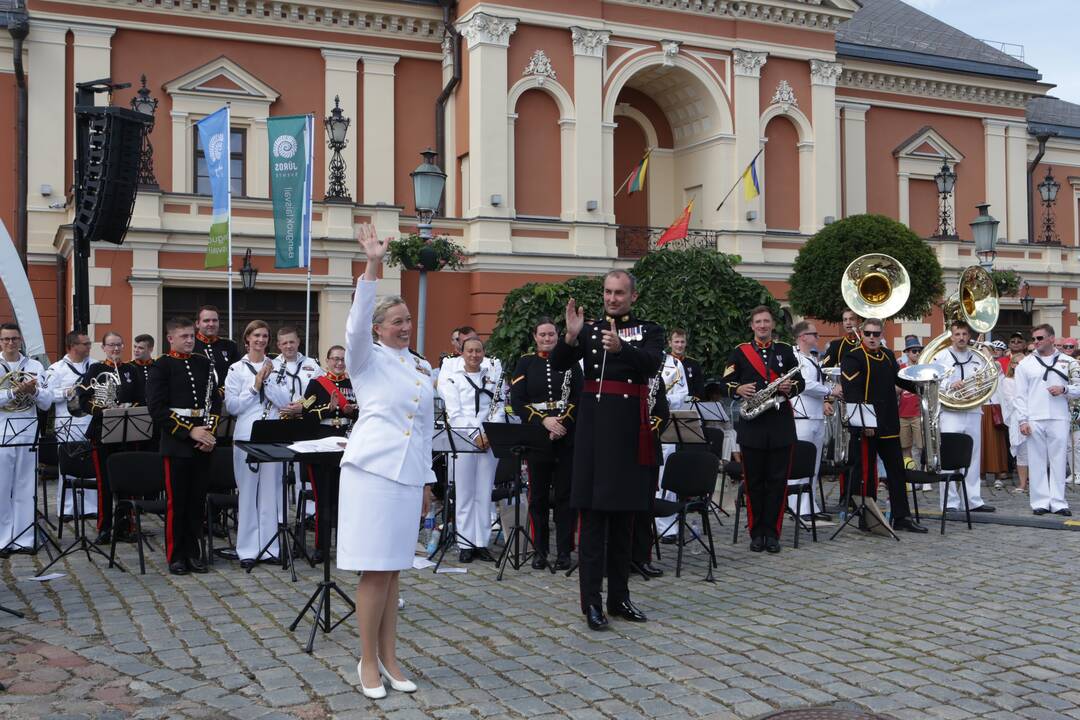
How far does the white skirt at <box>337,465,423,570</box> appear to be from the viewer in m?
5.42

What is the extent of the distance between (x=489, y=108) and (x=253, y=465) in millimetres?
15693

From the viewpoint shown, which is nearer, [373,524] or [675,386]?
[373,524]

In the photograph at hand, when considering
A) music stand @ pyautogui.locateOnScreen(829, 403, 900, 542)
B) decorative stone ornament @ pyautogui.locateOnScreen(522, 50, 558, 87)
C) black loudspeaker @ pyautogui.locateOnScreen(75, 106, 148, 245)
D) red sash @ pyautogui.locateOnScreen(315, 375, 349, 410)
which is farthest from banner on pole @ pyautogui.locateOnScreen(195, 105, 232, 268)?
decorative stone ornament @ pyautogui.locateOnScreen(522, 50, 558, 87)

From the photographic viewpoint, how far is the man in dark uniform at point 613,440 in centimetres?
686

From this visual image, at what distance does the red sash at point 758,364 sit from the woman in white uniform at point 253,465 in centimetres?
418

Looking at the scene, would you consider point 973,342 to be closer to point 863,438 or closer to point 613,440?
point 863,438

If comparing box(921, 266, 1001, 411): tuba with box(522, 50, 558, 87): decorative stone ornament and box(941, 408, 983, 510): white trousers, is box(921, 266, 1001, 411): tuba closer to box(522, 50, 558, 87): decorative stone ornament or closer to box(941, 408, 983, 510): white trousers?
box(941, 408, 983, 510): white trousers

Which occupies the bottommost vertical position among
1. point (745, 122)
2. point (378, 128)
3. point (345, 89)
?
point (378, 128)

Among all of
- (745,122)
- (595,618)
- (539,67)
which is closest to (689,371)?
(595,618)

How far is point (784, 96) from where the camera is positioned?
87.1ft

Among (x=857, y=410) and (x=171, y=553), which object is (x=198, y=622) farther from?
(x=857, y=410)

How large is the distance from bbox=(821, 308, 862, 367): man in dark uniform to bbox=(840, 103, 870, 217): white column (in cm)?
1774

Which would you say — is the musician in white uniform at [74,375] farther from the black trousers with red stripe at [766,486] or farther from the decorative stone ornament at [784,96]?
the decorative stone ornament at [784,96]

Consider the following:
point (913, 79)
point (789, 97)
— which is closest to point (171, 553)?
point (789, 97)
